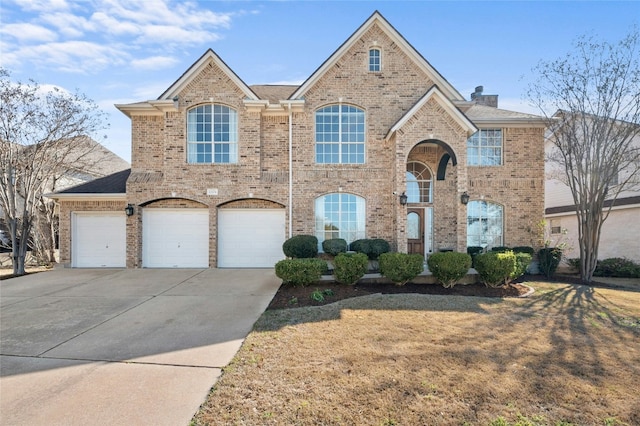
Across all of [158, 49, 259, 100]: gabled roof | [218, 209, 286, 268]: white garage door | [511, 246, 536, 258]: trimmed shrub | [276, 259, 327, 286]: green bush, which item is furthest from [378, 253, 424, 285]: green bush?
[158, 49, 259, 100]: gabled roof

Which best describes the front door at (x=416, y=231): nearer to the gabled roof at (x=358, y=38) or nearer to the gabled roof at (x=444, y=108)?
the gabled roof at (x=444, y=108)

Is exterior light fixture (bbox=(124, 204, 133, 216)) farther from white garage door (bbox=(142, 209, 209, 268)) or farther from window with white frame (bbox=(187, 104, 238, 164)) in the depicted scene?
window with white frame (bbox=(187, 104, 238, 164))

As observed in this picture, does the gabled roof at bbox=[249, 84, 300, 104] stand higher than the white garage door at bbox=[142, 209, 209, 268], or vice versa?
the gabled roof at bbox=[249, 84, 300, 104]

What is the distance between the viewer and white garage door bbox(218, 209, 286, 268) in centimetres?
1178

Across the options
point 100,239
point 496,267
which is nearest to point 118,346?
point 496,267

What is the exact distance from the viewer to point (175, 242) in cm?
1189

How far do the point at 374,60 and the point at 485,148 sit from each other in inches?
227

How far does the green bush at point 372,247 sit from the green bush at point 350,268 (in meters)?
1.87

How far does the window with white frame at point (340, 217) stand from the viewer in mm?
11742

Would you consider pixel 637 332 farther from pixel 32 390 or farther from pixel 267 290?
pixel 32 390

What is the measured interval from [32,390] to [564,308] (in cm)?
985

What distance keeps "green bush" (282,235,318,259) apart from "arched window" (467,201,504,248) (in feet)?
21.7

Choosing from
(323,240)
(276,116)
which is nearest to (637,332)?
(323,240)

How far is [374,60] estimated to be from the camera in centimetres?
1183
